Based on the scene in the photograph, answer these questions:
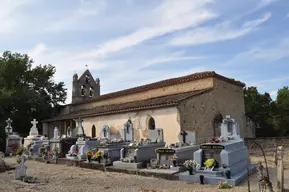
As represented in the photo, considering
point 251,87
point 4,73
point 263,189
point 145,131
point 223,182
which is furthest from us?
point 251,87

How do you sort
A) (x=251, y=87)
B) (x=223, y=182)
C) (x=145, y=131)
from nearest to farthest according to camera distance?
(x=223, y=182)
(x=145, y=131)
(x=251, y=87)

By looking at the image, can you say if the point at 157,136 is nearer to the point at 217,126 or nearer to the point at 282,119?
the point at 217,126

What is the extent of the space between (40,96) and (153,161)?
77.7 feet

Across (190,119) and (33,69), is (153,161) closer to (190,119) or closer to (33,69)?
(190,119)

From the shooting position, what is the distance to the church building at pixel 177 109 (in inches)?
677

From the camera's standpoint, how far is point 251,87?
3428cm

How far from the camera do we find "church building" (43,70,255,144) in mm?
17203

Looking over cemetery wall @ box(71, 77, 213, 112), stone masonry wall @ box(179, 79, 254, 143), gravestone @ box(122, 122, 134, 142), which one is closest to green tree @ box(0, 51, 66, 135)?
cemetery wall @ box(71, 77, 213, 112)

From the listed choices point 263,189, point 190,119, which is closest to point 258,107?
point 190,119

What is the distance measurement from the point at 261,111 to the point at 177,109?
59.9ft

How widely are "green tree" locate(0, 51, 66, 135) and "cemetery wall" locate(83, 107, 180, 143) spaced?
9.77 metres

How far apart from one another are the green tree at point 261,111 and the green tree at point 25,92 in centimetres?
2324

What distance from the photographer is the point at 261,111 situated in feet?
101

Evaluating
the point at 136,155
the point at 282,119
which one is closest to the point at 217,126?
the point at 136,155
